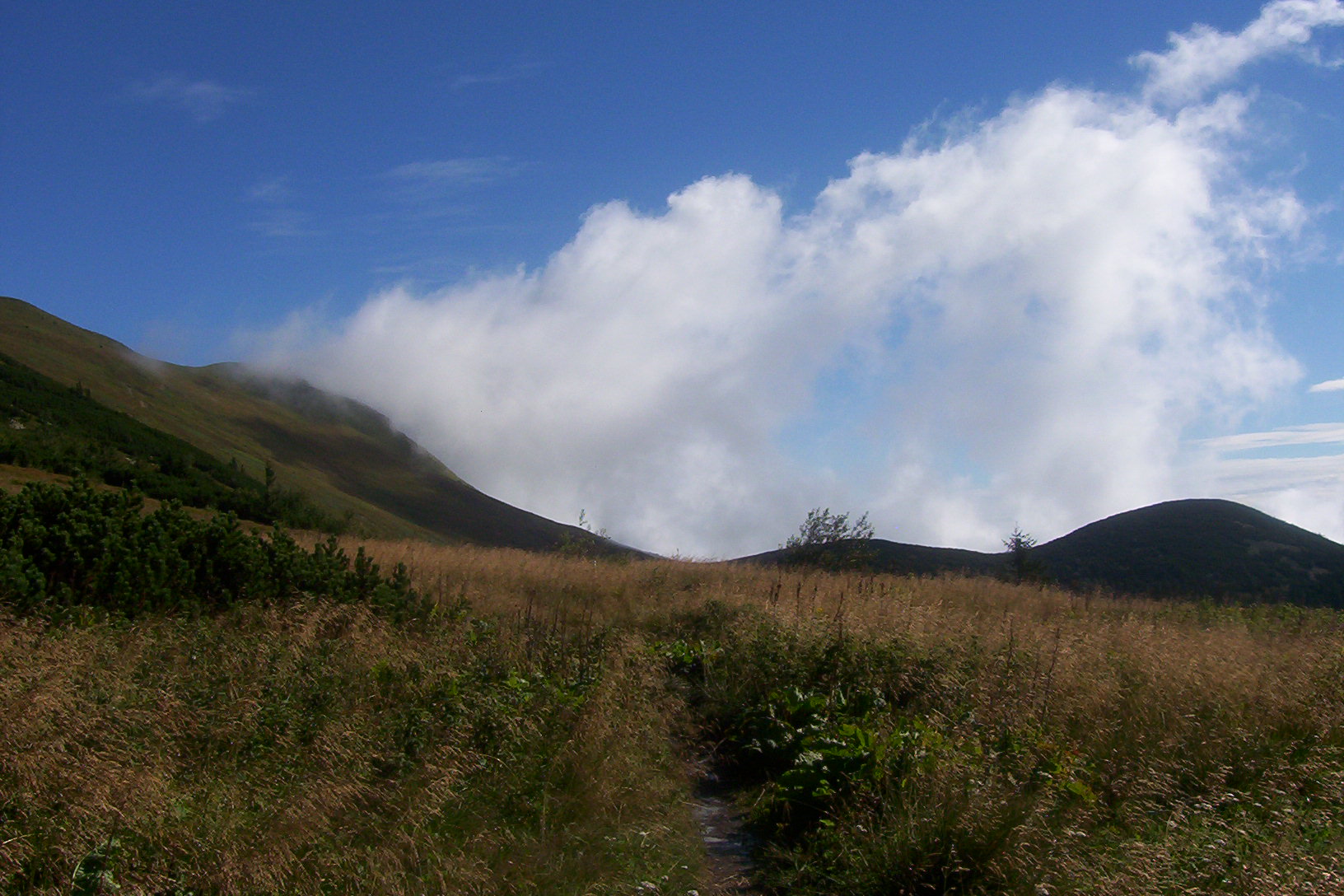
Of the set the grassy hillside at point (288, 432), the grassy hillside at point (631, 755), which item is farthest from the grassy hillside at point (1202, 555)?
the grassy hillside at point (288, 432)

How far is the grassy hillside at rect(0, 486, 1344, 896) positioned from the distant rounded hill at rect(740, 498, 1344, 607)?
1329 centimetres

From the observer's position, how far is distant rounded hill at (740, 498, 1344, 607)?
2281cm

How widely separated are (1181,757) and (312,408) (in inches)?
5308

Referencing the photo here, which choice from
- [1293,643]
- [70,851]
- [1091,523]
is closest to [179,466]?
[70,851]

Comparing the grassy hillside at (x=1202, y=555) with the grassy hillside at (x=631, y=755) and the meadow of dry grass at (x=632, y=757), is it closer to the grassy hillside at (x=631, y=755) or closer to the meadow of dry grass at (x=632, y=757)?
the meadow of dry grass at (x=632, y=757)

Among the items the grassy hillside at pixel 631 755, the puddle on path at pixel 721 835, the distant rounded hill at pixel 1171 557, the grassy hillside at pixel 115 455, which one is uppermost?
the distant rounded hill at pixel 1171 557

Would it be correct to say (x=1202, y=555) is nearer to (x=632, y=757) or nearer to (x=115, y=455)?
(x=632, y=757)

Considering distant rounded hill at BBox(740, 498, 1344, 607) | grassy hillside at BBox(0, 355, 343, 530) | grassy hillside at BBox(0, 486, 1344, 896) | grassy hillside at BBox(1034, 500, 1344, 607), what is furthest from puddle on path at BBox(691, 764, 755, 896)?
grassy hillside at BBox(1034, 500, 1344, 607)

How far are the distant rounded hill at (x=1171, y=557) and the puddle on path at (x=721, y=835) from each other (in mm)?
14366

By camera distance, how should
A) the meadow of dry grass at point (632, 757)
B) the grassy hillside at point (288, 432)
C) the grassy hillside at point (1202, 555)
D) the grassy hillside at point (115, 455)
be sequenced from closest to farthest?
the meadow of dry grass at point (632, 757)
the grassy hillside at point (115, 455)
the grassy hillside at point (1202, 555)
the grassy hillside at point (288, 432)

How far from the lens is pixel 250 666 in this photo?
253 inches

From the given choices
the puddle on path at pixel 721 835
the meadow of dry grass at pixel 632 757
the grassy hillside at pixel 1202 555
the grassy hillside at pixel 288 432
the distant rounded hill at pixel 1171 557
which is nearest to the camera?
the meadow of dry grass at pixel 632 757

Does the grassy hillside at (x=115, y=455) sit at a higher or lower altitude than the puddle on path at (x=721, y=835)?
higher

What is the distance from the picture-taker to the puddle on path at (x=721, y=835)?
14.9 ft
